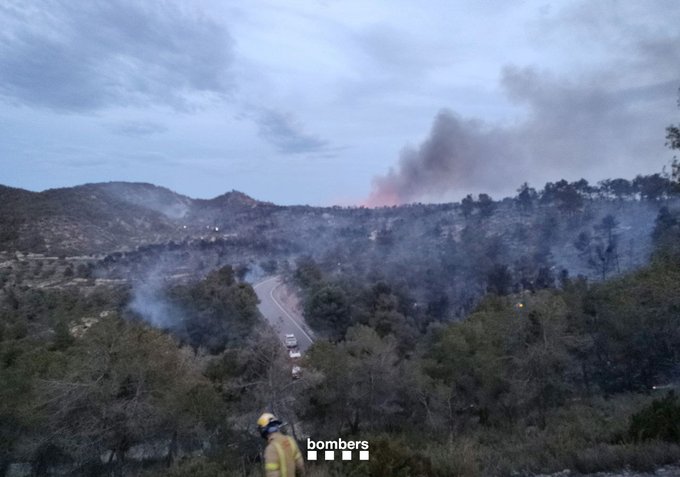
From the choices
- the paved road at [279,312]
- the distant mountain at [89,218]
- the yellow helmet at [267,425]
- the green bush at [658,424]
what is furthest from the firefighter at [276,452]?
the distant mountain at [89,218]

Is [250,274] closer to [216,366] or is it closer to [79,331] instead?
[79,331]

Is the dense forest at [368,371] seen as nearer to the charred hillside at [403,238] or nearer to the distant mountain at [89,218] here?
the charred hillside at [403,238]

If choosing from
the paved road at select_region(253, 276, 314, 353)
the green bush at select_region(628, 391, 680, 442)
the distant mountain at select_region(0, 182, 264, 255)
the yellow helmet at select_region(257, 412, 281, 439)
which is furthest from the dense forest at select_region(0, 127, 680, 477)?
the distant mountain at select_region(0, 182, 264, 255)

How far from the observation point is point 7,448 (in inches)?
545

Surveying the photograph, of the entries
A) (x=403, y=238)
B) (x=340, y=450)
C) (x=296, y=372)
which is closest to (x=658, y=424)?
(x=340, y=450)

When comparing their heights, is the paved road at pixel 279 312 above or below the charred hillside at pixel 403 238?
below

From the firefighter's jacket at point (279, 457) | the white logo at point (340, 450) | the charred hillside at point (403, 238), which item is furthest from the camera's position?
the charred hillside at point (403, 238)

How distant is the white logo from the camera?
8842 millimetres

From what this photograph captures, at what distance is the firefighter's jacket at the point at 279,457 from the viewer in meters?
5.04

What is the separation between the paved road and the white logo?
57.2 ft

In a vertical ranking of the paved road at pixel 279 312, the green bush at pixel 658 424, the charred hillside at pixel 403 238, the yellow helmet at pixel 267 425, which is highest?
the charred hillside at pixel 403 238

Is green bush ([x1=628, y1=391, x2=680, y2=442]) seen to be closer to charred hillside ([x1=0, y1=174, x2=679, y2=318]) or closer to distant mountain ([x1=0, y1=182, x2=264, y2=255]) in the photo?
charred hillside ([x1=0, y1=174, x2=679, y2=318])

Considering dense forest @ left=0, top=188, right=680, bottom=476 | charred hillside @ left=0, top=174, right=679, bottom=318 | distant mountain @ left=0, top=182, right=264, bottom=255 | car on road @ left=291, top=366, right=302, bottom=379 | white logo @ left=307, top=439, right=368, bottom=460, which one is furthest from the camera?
distant mountain @ left=0, top=182, right=264, bottom=255

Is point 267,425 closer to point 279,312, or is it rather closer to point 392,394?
point 392,394
